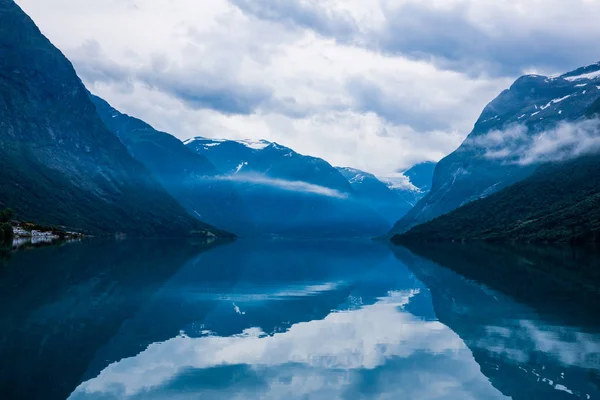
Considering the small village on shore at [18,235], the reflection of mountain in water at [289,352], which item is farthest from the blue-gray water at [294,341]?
the small village on shore at [18,235]

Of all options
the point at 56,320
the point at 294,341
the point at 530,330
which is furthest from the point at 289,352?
the point at 56,320

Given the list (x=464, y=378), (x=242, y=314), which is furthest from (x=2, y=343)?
(x=464, y=378)

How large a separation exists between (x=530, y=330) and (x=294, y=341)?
15216 mm

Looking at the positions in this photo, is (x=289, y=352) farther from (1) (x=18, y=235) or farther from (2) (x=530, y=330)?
(1) (x=18, y=235)

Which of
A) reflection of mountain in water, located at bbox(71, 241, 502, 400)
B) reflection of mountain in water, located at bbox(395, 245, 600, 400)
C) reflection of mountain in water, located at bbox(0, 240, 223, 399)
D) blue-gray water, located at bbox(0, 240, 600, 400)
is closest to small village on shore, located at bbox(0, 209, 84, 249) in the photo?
reflection of mountain in water, located at bbox(0, 240, 223, 399)

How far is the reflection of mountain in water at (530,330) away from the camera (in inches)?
1021

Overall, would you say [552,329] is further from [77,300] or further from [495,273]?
[495,273]

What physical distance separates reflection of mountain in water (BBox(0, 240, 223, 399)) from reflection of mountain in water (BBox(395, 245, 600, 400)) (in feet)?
64.7

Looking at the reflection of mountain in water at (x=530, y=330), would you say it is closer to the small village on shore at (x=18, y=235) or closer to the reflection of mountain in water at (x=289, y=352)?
the reflection of mountain in water at (x=289, y=352)

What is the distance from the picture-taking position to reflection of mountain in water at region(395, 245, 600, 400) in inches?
1021

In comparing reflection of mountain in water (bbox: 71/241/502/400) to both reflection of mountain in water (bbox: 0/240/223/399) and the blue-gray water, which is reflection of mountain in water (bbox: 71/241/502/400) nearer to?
the blue-gray water

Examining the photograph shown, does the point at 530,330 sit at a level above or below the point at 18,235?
below

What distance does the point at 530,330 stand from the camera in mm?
37312

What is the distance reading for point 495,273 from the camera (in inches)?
3223
